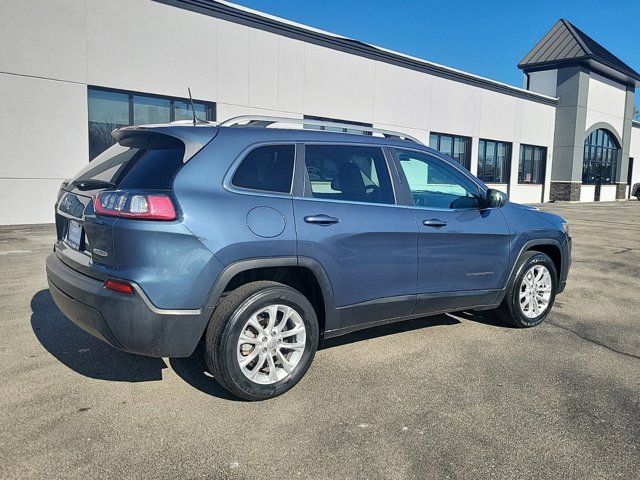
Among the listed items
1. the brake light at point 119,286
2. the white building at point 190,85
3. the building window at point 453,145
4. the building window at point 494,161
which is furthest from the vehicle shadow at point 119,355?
the building window at point 494,161

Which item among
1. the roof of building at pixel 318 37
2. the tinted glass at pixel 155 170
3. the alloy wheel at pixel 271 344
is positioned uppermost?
the roof of building at pixel 318 37

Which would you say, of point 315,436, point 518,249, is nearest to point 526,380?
point 518,249

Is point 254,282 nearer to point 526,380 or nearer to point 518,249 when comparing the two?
point 526,380

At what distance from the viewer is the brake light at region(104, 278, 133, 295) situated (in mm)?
2926

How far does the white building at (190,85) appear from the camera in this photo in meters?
11.4

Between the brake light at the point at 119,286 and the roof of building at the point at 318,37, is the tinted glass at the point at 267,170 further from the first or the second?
the roof of building at the point at 318,37

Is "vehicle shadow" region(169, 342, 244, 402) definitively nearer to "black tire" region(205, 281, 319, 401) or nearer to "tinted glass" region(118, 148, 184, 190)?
"black tire" region(205, 281, 319, 401)

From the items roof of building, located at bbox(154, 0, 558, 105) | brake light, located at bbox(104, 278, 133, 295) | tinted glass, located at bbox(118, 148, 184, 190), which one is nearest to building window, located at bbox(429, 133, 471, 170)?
roof of building, located at bbox(154, 0, 558, 105)

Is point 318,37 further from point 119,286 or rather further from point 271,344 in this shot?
point 119,286

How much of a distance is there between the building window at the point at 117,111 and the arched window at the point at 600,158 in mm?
25174

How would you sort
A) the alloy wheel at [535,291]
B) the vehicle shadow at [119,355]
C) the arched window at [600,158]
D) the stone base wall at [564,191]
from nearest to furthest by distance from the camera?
the vehicle shadow at [119,355], the alloy wheel at [535,291], the stone base wall at [564,191], the arched window at [600,158]

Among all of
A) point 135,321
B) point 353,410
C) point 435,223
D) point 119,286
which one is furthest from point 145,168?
point 435,223

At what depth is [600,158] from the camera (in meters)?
32.1

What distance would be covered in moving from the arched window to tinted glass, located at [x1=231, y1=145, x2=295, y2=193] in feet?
101
